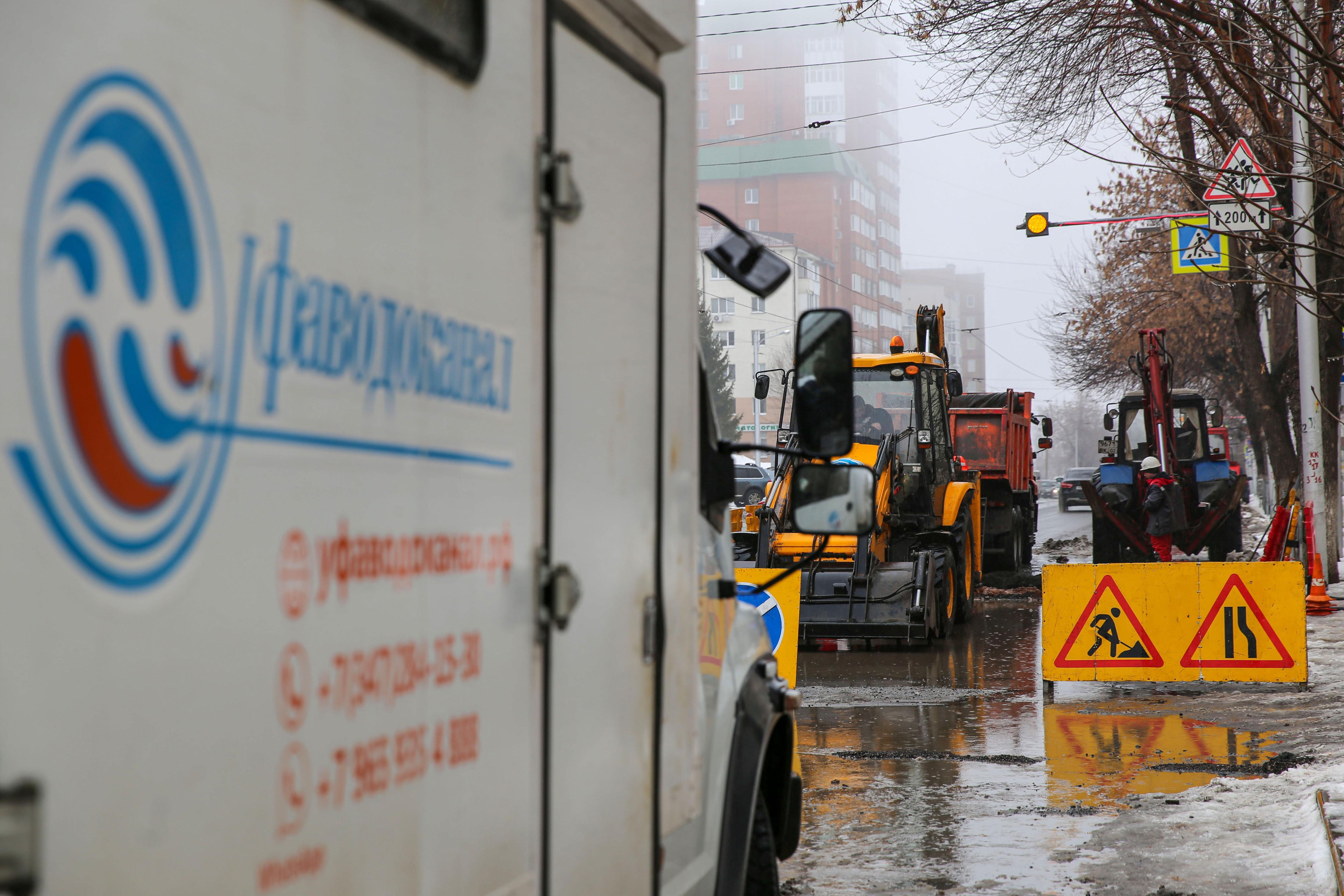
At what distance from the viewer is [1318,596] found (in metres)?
15.7

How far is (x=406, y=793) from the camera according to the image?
188cm

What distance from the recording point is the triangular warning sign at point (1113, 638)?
10.1 metres

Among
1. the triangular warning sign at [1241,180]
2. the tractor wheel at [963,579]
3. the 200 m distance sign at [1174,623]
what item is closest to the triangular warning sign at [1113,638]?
the 200 m distance sign at [1174,623]

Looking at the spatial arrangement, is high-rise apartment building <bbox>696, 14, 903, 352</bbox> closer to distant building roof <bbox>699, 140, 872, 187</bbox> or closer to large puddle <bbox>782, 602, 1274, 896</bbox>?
distant building roof <bbox>699, 140, 872, 187</bbox>

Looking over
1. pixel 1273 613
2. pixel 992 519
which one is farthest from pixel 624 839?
pixel 992 519

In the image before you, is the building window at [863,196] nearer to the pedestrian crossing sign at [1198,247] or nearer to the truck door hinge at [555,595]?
the pedestrian crossing sign at [1198,247]

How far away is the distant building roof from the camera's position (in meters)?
89.7

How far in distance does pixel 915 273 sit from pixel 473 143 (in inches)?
5301

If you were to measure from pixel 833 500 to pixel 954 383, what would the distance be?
45.4ft

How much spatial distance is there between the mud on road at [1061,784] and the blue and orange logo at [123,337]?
4699 millimetres

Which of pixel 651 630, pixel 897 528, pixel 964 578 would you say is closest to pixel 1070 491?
pixel 964 578

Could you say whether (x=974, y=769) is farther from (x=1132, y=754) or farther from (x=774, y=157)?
(x=774, y=157)

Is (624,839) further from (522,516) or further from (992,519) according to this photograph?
(992,519)

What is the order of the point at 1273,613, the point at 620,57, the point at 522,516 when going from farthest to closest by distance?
the point at 1273,613 → the point at 620,57 → the point at 522,516
